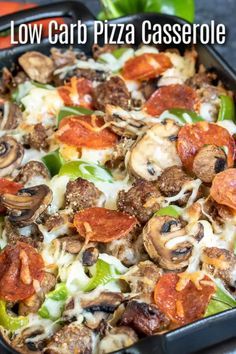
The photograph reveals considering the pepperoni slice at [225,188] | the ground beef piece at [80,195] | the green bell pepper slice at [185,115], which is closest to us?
the pepperoni slice at [225,188]

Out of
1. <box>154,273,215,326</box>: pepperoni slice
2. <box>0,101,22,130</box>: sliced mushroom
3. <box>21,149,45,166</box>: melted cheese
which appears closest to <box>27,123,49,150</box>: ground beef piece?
<box>21,149,45,166</box>: melted cheese

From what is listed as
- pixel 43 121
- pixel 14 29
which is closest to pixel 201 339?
pixel 43 121

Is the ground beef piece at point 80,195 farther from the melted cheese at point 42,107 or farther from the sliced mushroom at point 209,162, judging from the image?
the melted cheese at point 42,107

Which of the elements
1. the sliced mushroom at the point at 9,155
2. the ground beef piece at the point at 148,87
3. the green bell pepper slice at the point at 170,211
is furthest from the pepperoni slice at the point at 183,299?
the ground beef piece at the point at 148,87

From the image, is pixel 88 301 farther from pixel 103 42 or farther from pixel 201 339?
pixel 103 42

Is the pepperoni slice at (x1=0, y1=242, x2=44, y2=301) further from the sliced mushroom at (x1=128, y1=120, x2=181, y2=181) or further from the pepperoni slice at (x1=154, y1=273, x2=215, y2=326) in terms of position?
the sliced mushroom at (x1=128, y1=120, x2=181, y2=181)

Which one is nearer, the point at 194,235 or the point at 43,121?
the point at 194,235
